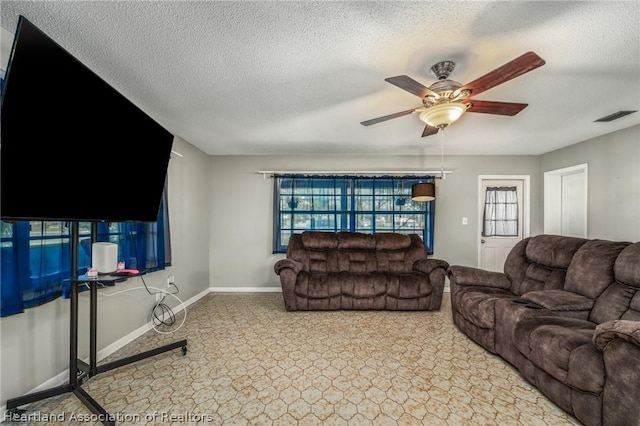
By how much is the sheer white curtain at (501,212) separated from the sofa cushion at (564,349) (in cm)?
272

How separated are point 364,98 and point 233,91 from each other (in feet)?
3.70

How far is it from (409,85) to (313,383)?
2.16 metres

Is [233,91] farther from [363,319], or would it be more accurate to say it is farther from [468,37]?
[363,319]

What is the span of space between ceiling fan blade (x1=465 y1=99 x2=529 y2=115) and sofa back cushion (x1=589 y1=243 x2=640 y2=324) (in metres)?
1.39

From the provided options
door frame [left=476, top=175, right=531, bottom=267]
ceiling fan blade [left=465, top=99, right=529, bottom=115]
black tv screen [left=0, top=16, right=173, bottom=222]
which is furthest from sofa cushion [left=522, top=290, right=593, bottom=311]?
black tv screen [left=0, top=16, right=173, bottom=222]

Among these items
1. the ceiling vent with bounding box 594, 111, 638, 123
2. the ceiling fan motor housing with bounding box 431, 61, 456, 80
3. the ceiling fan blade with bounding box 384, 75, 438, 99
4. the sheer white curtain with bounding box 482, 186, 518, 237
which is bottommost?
the sheer white curtain with bounding box 482, 186, 518, 237

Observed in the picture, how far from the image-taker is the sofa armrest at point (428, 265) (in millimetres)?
3421

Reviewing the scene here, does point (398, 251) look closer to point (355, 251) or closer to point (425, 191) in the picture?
point (355, 251)

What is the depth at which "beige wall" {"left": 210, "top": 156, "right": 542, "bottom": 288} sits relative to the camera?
4387mm

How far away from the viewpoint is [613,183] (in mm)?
3230

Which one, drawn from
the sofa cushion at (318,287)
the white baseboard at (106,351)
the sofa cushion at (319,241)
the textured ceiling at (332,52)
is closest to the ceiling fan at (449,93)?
the textured ceiling at (332,52)

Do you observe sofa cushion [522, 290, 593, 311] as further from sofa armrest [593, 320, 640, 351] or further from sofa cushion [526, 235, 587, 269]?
sofa armrest [593, 320, 640, 351]

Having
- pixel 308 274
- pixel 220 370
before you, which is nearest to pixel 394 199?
pixel 308 274

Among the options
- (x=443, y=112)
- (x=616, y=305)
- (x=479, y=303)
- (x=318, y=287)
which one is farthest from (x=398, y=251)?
(x=443, y=112)
